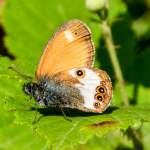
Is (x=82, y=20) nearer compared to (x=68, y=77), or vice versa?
(x=68, y=77)

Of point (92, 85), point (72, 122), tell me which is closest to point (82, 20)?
point (92, 85)

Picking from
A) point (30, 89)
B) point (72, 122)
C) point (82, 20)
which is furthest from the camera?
point (82, 20)

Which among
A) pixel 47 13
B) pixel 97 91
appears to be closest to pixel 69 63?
pixel 97 91

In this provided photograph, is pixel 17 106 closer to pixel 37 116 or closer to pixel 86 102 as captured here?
pixel 37 116

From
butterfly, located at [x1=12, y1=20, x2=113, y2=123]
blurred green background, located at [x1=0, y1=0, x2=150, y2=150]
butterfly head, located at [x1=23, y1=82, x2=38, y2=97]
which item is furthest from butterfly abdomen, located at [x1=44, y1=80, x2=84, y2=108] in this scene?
blurred green background, located at [x1=0, y1=0, x2=150, y2=150]

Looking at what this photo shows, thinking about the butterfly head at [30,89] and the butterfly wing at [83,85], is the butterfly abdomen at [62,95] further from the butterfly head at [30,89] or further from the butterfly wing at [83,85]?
the butterfly head at [30,89]

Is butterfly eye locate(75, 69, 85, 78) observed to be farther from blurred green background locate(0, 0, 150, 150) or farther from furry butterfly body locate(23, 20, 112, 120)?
blurred green background locate(0, 0, 150, 150)

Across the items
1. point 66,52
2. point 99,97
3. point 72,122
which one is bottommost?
point 72,122

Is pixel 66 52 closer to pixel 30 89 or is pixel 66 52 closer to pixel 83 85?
pixel 83 85

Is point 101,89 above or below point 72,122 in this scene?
above
